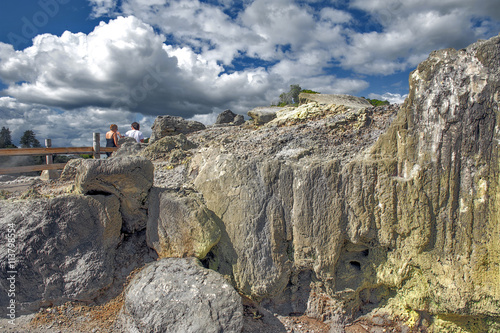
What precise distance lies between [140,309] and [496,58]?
182 inches

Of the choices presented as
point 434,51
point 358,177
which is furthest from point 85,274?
point 434,51

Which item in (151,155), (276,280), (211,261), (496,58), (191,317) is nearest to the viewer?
(496,58)

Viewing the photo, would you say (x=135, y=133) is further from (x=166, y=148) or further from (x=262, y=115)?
(x=262, y=115)

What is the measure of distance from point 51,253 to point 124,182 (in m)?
1.23

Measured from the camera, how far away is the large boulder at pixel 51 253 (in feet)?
12.2

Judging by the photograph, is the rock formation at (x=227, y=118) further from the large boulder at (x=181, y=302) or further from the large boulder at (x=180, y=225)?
the large boulder at (x=181, y=302)

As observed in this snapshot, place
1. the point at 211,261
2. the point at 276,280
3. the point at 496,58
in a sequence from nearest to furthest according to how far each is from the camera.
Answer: the point at 496,58
the point at 276,280
the point at 211,261

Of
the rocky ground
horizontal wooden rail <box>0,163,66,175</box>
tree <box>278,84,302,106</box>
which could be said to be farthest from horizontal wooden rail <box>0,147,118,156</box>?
tree <box>278,84,302,106</box>

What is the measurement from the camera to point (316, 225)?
358 cm

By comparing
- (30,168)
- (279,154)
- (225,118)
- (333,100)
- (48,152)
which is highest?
(225,118)

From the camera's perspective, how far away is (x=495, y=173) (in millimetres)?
3008

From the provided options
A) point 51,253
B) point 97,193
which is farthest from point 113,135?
point 51,253

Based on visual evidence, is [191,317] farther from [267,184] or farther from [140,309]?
[267,184]

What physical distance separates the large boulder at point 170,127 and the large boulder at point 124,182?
3953mm
